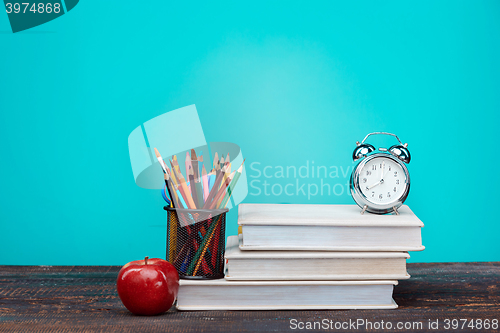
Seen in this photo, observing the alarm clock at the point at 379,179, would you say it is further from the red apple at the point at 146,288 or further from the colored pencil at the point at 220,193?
the red apple at the point at 146,288

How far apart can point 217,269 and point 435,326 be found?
40 centimetres

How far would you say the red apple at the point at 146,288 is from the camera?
0.72m

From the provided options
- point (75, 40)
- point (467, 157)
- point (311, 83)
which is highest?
point (75, 40)

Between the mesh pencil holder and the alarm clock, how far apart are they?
30 centimetres

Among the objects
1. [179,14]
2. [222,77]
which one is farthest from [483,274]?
[179,14]

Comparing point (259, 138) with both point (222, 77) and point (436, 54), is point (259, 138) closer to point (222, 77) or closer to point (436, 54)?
point (222, 77)

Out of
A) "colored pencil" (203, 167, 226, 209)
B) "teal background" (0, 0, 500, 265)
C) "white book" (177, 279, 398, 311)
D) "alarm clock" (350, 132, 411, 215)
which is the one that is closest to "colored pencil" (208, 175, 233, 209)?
"colored pencil" (203, 167, 226, 209)

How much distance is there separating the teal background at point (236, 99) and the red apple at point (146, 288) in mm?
595

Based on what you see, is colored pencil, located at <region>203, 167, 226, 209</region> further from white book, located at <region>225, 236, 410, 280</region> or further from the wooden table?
the wooden table

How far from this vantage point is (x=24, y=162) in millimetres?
1312

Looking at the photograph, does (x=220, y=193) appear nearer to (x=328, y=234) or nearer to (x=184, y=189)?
(x=184, y=189)

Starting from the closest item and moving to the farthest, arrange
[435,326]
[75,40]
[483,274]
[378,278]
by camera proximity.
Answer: [435,326] → [378,278] → [483,274] → [75,40]

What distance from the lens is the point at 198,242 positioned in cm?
81

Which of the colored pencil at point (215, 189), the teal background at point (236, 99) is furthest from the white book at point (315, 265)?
the teal background at point (236, 99)
